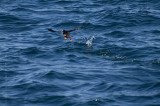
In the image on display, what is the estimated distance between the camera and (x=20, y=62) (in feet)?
60.7

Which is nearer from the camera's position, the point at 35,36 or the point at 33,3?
the point at 35,36

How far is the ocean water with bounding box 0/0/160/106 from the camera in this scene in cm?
1508

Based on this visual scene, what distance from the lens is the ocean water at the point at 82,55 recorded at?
15084mm

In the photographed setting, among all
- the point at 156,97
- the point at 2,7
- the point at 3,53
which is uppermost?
the point at 2,7

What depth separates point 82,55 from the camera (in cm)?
1923

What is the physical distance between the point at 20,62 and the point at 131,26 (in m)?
8.34

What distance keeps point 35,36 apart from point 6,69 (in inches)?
200

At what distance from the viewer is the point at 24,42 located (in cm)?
2123

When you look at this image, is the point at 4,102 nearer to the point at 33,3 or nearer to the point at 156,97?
the point at 156,97

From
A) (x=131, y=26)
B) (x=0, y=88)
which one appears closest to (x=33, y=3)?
(x=131, y=26)

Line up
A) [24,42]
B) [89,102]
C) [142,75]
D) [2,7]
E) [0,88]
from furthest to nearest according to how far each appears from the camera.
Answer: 1. [2,7]
2. [24,42]
3. [142,75]
4. [0,88]
5. [89,102]

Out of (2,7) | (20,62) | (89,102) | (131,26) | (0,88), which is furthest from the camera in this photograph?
(2,7)

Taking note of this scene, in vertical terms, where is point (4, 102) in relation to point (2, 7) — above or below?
below

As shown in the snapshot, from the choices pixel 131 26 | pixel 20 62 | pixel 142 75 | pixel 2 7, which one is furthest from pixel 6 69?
pixel 2 7
